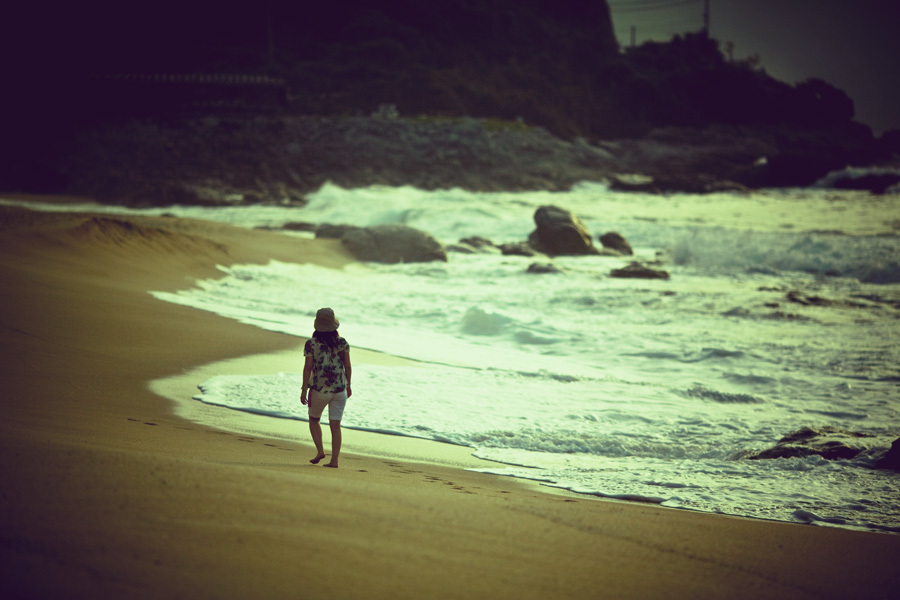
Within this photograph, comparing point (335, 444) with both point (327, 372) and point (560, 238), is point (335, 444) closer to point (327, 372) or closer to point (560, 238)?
point (327, 372)

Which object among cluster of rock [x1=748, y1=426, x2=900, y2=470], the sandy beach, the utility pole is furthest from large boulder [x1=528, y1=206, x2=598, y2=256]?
the utility pole

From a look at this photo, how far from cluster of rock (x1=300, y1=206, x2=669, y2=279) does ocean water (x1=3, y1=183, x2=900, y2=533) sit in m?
0.57

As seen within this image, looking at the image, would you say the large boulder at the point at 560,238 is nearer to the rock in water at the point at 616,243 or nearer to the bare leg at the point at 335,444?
the rock in water at the point at 616,243

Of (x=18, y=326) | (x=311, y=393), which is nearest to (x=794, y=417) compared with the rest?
(x=311, y=393)

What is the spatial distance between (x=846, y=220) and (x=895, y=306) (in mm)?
19944

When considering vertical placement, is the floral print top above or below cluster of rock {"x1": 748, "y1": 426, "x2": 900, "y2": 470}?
above

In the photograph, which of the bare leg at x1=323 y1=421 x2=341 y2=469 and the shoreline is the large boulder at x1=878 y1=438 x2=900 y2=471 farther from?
the bare leg at x1=323 y1=421 x2=341 y2=469

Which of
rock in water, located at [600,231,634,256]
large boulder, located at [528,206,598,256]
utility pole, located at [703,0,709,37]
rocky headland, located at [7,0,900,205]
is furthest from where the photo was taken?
utility pole, located at [703,0,709,37]

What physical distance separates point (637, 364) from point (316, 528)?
24.5 ft

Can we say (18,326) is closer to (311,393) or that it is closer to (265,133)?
(311,393)

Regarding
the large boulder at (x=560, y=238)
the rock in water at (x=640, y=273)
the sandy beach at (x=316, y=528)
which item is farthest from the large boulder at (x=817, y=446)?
the large boulder at (x=560, y=238)

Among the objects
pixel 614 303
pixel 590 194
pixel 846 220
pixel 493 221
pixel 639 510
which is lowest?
pixel 639 510

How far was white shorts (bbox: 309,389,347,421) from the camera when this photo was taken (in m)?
4.88

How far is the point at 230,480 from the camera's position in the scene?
3.85 metres
